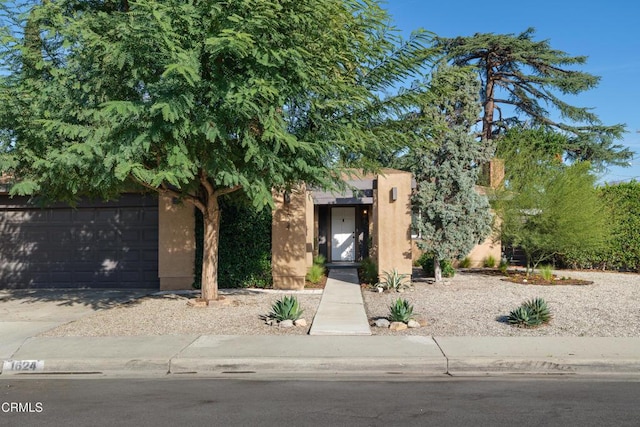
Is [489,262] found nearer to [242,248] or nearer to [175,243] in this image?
[242,248]

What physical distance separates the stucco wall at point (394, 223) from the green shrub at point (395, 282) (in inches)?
11.2

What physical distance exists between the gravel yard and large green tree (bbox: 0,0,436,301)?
2.53m

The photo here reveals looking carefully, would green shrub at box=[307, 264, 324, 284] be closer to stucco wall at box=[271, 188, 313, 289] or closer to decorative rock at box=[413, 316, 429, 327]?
stucco wall at box=[271, 188, 313, 289]

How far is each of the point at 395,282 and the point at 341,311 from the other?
3.16 metres

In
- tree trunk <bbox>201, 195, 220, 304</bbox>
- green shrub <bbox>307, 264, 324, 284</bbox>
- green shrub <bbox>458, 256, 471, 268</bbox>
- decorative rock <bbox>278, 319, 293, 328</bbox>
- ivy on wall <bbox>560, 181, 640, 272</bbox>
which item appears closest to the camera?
decorative rock <bbox>278, 319, 293, 328</bbox>

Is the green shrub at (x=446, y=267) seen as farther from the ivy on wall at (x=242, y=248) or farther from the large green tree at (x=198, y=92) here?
the large green tree at (x=198, y=92)

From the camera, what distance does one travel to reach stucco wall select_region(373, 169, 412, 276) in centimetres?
1423

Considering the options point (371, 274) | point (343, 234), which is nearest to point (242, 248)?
point (371, 274)

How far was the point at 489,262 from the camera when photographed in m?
19.5

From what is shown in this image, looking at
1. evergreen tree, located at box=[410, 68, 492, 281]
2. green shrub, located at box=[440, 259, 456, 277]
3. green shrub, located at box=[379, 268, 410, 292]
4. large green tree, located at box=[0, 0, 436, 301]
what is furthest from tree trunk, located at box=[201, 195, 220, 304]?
green shrub, located at box=[440, 259, 456, 277]

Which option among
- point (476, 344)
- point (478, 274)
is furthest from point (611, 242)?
point (476, 344)

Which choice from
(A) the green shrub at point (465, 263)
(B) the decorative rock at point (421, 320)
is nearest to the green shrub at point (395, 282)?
(B) the decorative rock at point (421, 320)

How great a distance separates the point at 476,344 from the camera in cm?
796

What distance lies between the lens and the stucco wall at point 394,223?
14227mm
